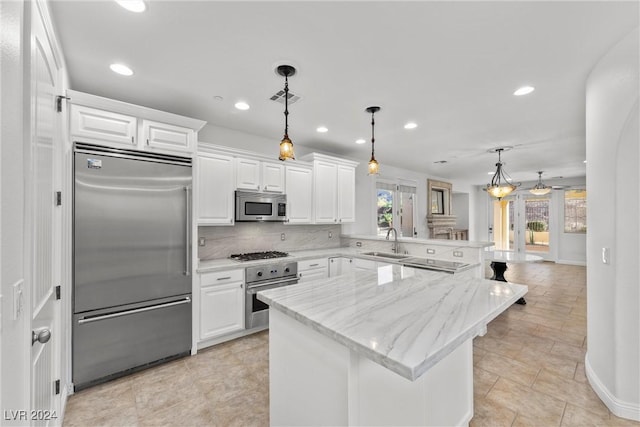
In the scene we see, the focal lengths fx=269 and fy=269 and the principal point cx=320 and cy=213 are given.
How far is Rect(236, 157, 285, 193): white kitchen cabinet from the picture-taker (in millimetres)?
3441

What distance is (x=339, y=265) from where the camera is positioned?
13.9 feet

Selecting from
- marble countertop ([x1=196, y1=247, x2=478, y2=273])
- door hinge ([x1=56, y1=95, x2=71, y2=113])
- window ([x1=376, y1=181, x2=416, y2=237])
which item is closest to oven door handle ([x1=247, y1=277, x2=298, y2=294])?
marble countertop ([x1=196, y1=247, x2=478, y2=273])

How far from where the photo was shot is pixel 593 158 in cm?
221

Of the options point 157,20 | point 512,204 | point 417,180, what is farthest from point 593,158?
point 512,204

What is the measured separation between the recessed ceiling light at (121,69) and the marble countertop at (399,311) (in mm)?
2170

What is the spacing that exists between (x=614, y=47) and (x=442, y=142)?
8.06 feet

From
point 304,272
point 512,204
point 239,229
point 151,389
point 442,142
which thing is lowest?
point 151,389

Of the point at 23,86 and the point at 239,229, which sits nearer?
the point at 23,86

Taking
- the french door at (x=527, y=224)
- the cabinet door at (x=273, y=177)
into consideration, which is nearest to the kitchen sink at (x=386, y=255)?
the cabinet door at (x=273, y=177)

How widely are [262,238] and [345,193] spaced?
1.59 metres

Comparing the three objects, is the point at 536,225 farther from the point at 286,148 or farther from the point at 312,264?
the point at 286,148

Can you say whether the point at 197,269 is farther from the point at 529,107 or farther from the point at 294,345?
the point at 529,107

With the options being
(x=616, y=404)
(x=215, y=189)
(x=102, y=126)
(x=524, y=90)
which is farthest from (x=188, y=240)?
(x=616, y=404)

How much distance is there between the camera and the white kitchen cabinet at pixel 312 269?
3.70 m
